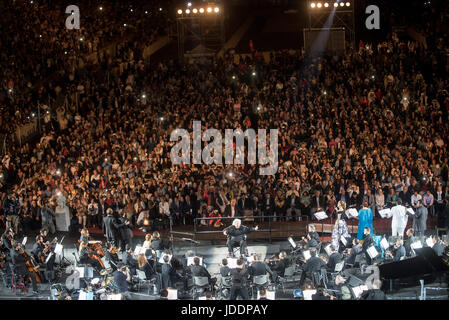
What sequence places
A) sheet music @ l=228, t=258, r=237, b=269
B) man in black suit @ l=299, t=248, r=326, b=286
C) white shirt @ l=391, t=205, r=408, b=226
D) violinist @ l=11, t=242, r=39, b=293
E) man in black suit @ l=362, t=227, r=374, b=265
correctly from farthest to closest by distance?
1. white shirt @ l=391, t=205, r=408, b=226
2. violinist @ l=11, t=242, r=39, b=293
3. man in black suit @ l=362, t=227, r=374, b=265
4. man in black suit @ l=299, t=248, r=326, b=286
5. sheet music @ l=228, t=258, r=237, b=269

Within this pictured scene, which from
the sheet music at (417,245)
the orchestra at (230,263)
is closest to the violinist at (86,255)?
the orchestra at (230,263)

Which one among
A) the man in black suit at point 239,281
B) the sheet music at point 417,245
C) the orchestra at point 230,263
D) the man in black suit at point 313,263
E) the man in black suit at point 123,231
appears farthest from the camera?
the man in black suit at point 123,231

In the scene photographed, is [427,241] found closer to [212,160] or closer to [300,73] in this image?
[212,160]

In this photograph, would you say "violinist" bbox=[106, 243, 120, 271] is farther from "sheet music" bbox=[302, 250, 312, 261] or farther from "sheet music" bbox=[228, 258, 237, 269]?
"sheet music" bbox=[302, 250, 312, 261]

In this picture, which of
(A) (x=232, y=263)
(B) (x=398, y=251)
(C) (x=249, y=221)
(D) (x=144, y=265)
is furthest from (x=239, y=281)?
(C) (x=249, y=221)

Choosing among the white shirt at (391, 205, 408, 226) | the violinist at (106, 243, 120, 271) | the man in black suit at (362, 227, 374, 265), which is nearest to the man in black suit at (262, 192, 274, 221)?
the white shirt at (391, 205, 408, 226)

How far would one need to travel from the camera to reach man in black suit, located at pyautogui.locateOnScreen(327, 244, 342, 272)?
15484 mm

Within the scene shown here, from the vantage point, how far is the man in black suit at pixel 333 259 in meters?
15.5

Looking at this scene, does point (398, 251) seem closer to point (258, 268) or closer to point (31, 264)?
point (258, 268)

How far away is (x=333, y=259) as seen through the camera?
15.5m

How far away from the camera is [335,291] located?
15070 mm

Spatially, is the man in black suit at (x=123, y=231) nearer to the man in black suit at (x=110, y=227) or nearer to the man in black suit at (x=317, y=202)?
the man in black suit at (x=110, y=227)
